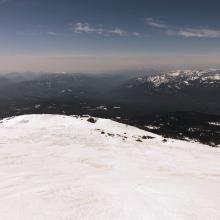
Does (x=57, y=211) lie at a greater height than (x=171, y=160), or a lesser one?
greater

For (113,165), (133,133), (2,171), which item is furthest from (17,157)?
(133,133)

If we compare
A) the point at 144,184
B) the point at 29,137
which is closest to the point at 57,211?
the point at 144,184

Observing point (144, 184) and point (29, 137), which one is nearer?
point (144, 184)

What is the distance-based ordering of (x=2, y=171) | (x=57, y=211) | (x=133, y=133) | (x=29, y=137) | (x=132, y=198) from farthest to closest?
(x=133, y=133)
(x=29, y=137)
(x=2, y=171)
(x=132, y=198)
(x=57, y=211)

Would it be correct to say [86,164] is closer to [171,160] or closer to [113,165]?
[113,165]

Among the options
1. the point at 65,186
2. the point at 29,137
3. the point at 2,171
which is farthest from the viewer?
the point at 29,137

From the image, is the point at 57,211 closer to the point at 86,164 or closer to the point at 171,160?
the point at 86,164
